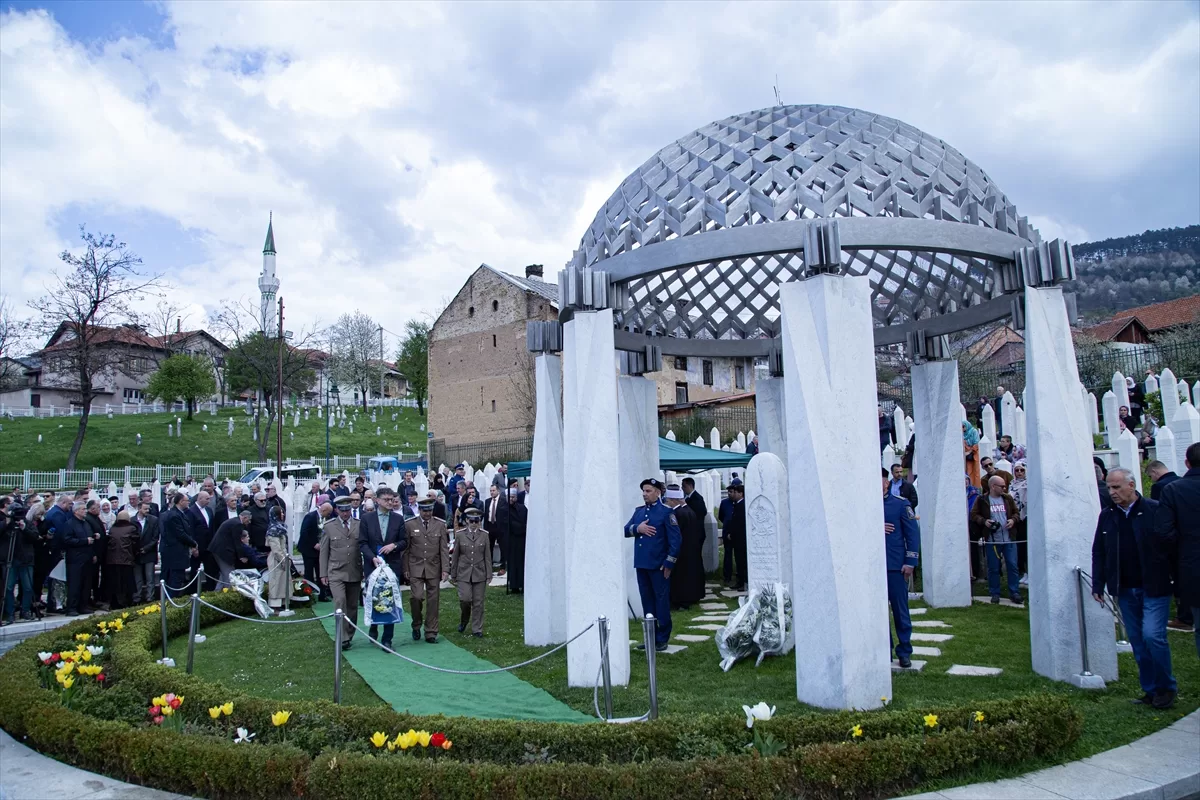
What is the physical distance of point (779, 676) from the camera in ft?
24.6

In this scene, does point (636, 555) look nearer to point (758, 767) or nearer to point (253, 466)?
point (758, 767)

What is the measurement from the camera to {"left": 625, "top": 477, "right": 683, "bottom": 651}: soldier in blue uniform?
27.7ft

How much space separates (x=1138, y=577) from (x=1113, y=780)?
2.09 metres

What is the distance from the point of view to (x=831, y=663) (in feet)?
20.2

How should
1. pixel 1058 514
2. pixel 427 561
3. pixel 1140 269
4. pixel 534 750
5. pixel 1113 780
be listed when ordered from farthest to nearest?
1. pixel 1140 269
2. pixel 427 561
3. pixel 1058 514
4. pixel 534 750
5. pixel 1113 780

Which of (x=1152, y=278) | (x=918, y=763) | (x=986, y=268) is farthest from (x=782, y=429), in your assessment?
(x=1152, y=278)

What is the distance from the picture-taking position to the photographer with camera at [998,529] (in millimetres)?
10484

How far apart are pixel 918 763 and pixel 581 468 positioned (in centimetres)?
391

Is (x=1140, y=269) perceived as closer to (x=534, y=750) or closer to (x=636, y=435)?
(x=636, y=435)

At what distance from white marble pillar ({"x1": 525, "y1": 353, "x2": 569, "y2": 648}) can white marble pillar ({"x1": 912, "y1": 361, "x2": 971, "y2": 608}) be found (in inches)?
198

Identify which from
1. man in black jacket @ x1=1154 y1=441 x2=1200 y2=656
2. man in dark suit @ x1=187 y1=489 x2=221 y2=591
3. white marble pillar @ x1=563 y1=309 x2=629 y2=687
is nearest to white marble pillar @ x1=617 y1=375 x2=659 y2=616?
white marble pillar @ x1=563 y1=309 x2=629 y2=687

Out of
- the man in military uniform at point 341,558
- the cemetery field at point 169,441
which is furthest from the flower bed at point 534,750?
the cemetery field at point 169,441

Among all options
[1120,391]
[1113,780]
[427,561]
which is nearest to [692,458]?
[427,561]

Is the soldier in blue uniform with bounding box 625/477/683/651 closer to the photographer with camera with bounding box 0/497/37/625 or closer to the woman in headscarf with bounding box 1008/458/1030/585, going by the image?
the woman in headscarf with bounding box 1008/458/1030/585
